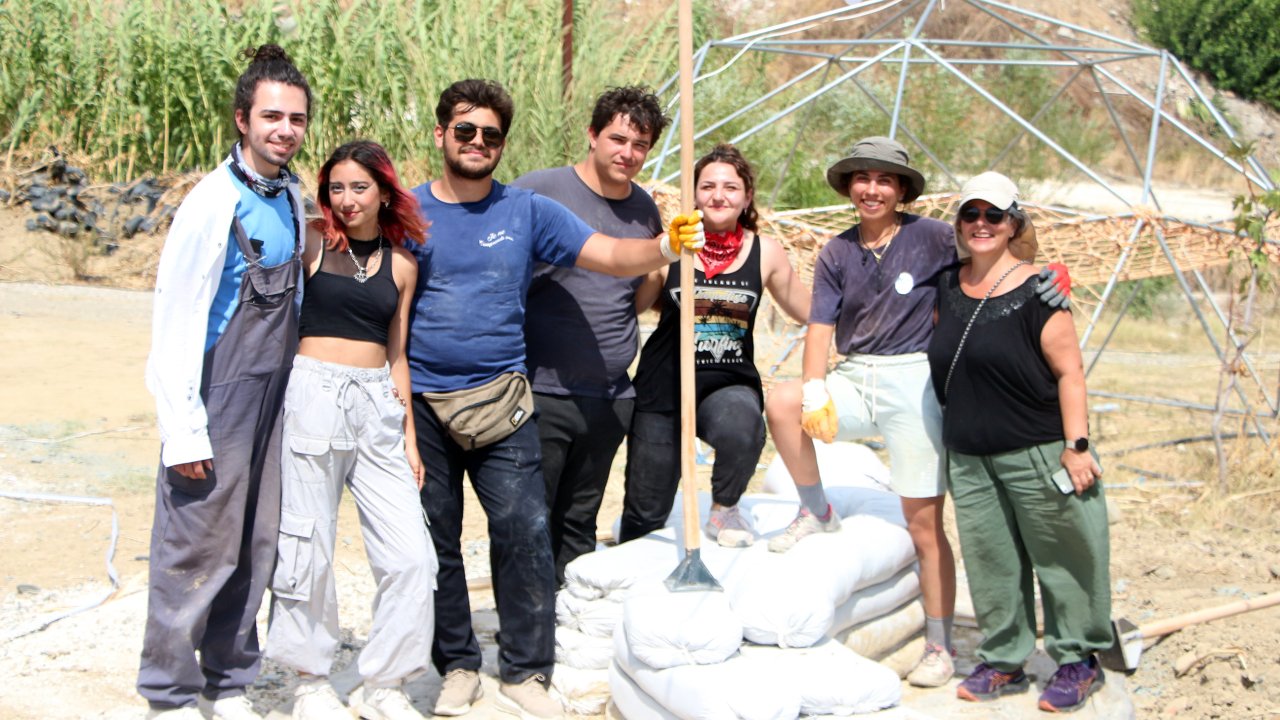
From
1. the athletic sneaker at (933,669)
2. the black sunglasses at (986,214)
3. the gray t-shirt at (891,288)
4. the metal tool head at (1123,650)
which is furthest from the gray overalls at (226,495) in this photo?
the metal tool head at (1123,650)

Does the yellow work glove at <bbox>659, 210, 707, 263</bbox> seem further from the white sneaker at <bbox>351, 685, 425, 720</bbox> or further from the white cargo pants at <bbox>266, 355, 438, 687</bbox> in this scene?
the white sneaker at <bbox>351, 685, 425, 720</bbox>

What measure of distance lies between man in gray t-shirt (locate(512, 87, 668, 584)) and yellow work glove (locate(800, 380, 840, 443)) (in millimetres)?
551

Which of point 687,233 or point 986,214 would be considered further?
point 986,214

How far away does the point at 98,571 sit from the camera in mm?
4793

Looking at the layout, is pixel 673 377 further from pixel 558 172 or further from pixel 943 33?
pixel 943 33

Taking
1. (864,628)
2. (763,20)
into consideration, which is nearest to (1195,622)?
(864,628)

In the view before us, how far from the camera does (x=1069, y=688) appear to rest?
3.89m

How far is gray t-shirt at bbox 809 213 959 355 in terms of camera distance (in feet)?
13.1

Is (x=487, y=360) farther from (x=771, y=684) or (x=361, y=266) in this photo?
(x=771, y=684)

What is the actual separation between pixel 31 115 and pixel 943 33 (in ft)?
53.2

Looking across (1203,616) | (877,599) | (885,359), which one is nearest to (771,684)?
(877,599)

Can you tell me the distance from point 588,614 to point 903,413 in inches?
45.2

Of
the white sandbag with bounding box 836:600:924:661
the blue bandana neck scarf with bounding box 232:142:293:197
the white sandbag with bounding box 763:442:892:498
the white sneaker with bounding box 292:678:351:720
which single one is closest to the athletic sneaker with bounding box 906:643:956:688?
the white sandbag with bounding box 836:600:924:661

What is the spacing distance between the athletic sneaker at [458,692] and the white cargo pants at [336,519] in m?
0.21
